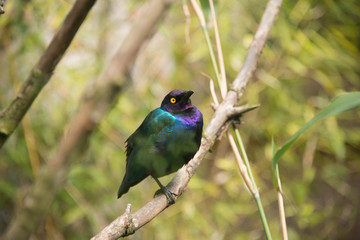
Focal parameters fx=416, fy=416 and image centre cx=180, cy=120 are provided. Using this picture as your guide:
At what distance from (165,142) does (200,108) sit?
1.23 meters

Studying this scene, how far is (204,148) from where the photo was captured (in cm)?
90

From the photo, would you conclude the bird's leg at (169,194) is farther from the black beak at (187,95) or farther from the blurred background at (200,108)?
the blurred background at (200,108)

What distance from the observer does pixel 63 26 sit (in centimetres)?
78

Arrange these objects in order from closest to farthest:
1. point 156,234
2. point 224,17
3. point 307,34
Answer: point 224,17
point 156,234
point 307,34

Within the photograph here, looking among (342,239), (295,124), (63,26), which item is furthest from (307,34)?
(63,26)

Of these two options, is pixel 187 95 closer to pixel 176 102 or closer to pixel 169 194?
pixel 176 102

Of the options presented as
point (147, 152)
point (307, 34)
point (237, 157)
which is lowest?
point (307, 34)

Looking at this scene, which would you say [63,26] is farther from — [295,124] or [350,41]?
[350,41]

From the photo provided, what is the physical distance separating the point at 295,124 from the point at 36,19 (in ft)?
4.06

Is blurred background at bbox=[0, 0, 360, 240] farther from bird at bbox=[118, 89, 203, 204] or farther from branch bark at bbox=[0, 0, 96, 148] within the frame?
bird at bbox=[118, 89, 203, 204]

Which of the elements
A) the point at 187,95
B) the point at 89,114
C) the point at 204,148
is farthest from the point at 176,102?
the point at 89,114

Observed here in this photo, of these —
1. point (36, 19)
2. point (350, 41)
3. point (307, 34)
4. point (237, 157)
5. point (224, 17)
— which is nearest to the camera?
point (237, 157)

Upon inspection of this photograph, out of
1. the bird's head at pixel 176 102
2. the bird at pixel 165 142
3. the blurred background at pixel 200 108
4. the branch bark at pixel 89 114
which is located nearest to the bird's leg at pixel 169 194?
the bird at pixel 165 142

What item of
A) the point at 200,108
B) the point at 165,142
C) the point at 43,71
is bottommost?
the point at 200,108
